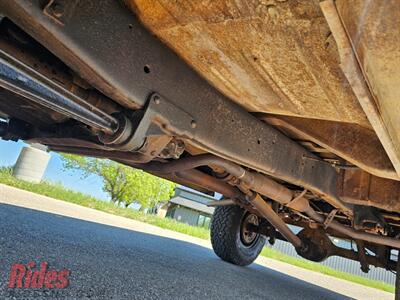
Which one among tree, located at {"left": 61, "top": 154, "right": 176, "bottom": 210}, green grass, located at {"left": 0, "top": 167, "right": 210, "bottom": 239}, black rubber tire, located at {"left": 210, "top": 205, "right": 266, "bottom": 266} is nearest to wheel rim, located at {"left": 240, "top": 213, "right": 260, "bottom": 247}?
black rubber tire, located at {"left": 210, "top": 205, "right": 266, "bottom": 266}

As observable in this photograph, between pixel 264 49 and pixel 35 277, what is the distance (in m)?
1.31

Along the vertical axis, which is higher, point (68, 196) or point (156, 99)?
point (156, 99)

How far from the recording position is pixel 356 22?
0.58 meters

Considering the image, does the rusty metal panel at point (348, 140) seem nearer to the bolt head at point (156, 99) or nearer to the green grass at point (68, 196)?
the bolt head at point (156, 99)

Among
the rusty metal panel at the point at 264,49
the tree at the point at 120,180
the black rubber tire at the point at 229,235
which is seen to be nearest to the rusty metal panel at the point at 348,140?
the rusty metal panel at the point at 264,49

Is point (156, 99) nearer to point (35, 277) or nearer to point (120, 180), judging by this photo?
point (35, 277)

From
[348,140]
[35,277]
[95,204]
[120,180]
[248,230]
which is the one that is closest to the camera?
[35,277]

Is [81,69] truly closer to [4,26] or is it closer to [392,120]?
[4,26]

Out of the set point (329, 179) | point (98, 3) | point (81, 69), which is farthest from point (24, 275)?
point (329, 179)

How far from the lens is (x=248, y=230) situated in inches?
138

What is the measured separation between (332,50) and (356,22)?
0.19 m

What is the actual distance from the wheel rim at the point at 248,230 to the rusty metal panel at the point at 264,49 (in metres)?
2.55

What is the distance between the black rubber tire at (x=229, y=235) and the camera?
10.8 feet

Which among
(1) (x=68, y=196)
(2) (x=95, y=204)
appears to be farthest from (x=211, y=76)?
(2) (x=95, y=204)
